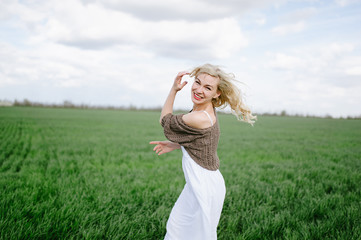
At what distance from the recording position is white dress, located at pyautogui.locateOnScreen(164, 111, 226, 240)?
211 cm

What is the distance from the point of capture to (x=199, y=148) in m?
2.20

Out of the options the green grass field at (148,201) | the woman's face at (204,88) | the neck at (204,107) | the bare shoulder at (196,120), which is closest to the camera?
the bare shoulder at (196,120)

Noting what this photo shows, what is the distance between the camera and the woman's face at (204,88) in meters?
2.19

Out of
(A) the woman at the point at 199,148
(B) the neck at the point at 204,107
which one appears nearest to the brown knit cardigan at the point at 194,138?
(A) the woman at the point at 199,148

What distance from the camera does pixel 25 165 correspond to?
607cm

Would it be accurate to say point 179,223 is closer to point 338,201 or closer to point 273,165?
point 338,201

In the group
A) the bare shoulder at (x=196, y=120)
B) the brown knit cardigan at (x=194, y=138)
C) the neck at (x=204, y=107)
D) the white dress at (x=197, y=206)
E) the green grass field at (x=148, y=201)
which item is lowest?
the green grass field at (x=148, y=201)

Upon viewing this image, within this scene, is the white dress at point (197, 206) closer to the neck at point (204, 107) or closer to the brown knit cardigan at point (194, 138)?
the brown knit cardigan at point (194, 138)

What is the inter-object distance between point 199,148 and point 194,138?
11cm

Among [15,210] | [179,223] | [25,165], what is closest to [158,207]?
[179,223]

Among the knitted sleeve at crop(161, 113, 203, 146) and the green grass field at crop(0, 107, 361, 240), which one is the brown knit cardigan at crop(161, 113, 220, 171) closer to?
the knitted sleeve at crop(161, 113, 203, 146)

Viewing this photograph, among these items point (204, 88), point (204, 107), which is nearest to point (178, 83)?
point (204, 88)

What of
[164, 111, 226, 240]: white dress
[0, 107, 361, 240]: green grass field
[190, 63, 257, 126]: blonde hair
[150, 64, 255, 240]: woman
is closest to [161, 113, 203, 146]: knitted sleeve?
[150, 64, 255, 240]: woman

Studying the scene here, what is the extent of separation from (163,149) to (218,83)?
879 mm
